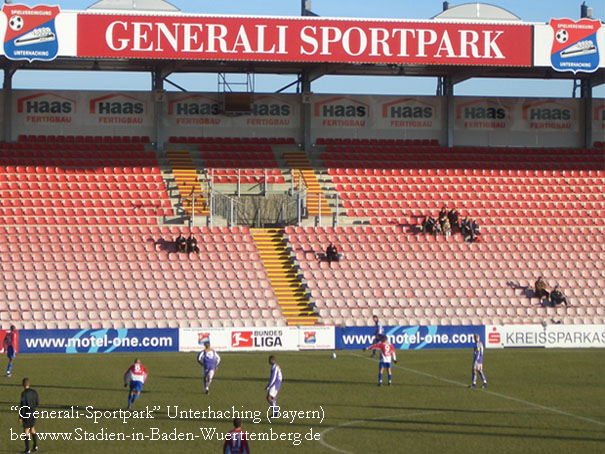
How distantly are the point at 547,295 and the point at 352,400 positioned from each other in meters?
19.3

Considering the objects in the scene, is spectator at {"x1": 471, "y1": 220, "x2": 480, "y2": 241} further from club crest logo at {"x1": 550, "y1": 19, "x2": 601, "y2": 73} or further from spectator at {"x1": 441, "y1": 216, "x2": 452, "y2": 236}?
club crest logo at {"x1": 550, "y1": 19, "x2": 601, "y2": 73}

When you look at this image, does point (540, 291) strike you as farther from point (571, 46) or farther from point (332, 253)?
point (571, 46)

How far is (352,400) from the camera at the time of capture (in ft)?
79.2

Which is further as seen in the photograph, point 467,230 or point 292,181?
point 292,181

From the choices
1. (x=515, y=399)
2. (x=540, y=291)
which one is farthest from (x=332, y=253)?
(x=515, y=399)

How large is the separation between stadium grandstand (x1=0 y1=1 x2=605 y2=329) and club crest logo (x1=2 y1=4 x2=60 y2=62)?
0.09 meters

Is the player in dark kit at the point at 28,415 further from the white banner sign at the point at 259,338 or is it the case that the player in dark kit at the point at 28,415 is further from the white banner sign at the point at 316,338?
the white banner sign at the point at 316,338

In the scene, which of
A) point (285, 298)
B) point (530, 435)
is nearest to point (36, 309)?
point (285, 298)

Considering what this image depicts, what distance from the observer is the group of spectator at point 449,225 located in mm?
44125

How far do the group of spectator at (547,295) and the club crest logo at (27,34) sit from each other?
23.8 meters

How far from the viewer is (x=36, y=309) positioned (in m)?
37.2

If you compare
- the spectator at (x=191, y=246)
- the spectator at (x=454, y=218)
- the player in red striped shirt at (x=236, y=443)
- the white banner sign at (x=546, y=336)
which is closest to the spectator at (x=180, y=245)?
the spectator at (x=191, y=246)

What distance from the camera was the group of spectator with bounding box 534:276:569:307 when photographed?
40625mm

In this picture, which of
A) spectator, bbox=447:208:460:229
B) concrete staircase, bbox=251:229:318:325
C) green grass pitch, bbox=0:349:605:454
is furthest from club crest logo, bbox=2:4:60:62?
spectator, bbox=447:208:460:229
